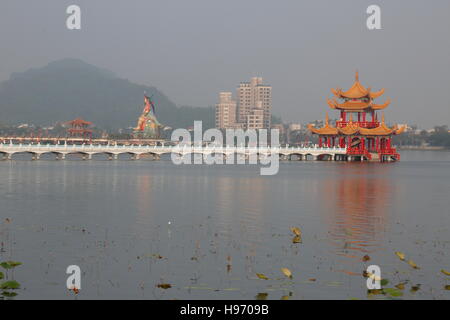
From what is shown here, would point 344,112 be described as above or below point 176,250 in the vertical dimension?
above

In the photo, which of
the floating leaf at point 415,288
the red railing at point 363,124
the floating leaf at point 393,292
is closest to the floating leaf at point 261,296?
the floating leaf at point 393,292

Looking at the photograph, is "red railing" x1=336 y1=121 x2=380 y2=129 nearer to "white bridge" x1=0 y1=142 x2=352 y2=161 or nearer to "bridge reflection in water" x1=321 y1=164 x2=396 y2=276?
"white bridge" x1=0 y1=142 x2=352 y2=161

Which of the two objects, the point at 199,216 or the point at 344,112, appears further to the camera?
the point at 344,112

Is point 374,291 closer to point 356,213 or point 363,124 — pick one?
point 356,213

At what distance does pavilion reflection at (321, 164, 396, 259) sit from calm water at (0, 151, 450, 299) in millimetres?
56

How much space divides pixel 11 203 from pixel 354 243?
18.9 metres

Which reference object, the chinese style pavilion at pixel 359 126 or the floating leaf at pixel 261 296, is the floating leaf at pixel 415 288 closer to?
the floating leaf at pixel 261 296

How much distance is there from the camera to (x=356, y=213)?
3111 cm

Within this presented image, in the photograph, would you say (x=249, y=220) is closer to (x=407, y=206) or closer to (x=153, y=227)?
(x=153, y=227)

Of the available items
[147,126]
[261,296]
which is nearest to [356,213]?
[261,296]

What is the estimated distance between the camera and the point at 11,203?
33781mm

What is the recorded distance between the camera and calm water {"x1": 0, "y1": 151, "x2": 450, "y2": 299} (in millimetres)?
16344

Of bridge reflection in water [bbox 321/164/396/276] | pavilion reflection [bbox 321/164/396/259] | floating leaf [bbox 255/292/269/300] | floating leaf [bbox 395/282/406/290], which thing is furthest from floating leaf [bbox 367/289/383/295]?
pavilion reflection [bbox 321/164/396/259]
